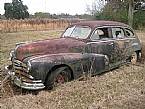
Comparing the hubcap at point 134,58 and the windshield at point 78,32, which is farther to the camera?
the hubcap at point 134,58

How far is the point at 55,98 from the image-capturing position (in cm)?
596

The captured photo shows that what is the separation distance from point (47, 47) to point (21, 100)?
6.96ft

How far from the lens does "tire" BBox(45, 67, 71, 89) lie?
7195 mm

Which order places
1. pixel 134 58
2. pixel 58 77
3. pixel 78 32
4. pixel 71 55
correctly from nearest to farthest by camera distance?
1. pixel 58 77
2. pixel 71 55
3. pixel 78 32
4. pixel 134 58

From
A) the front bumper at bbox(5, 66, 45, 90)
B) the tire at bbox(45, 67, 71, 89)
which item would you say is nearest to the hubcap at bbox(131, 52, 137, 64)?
the tire at bbox(45, 67, 71, 89)

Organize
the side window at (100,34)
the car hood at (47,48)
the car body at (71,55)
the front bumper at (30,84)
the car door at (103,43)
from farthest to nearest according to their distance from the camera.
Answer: the side window at (100,34), the car door at (103,43), the car hood at (47,48), the car body at (71,55), the front bumper at (30,84)

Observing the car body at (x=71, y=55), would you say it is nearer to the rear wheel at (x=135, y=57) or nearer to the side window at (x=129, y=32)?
the side window at (x=129, y=32)

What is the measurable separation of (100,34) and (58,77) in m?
2.58

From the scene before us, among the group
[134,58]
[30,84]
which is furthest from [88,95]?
[134,58]

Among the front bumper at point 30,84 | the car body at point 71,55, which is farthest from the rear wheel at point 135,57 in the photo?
the front bumper at point 30,84

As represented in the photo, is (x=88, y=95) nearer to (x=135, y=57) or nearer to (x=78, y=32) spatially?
(x=78, y=32)

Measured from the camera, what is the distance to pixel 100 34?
9.12 metres

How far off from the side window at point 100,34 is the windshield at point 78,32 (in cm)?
22

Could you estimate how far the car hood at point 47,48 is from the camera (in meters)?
7.35
